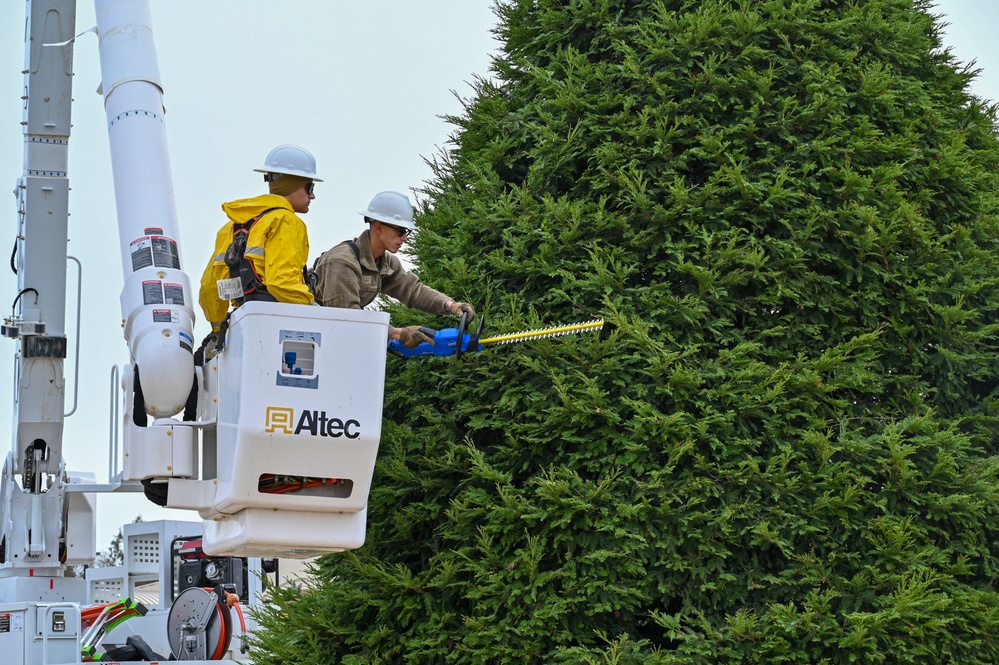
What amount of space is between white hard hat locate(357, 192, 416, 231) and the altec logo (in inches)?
42.1

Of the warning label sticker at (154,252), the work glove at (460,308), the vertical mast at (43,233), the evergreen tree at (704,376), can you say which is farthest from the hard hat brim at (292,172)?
the vertical mast at (43,233)

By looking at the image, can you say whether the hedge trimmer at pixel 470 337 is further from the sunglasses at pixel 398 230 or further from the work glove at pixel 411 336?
the sunglasses at pixel 398 230

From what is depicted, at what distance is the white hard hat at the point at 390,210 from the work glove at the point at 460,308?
0.43 m

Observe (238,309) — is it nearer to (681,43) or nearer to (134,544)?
(681,43)

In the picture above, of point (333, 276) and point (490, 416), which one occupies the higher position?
point (333, 276)

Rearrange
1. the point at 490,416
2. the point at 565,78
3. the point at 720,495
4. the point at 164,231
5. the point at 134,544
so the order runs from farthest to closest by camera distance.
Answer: the point at 134,544 < the point at 164,231 < the point at 565,78 < the point at 490,416 < the point at 720,495

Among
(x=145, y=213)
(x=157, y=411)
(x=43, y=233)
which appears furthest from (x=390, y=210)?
(x=43, y=233)

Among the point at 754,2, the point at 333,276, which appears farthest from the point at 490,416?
the point at 754,2

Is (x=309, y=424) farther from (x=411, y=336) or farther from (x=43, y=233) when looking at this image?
(x=43, y=233)

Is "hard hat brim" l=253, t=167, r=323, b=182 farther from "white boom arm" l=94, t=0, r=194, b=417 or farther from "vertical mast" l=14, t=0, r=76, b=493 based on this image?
"vertical mast" l=14, t=0, r=76, b=493

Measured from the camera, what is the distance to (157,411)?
635cm

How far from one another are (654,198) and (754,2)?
1.17 m

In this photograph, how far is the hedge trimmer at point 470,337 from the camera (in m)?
5.62

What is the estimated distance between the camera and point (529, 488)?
5.57 m
